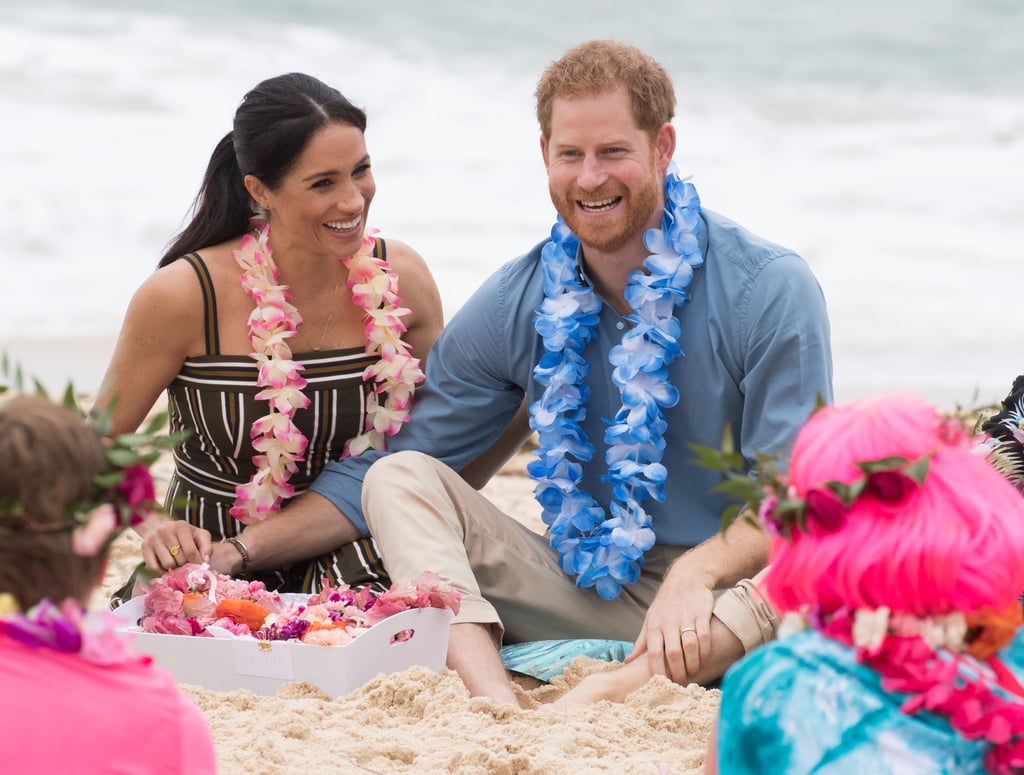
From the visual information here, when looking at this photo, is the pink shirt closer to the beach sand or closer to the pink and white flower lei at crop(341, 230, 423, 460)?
the beach sand

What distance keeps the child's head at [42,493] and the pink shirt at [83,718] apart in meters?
0.09

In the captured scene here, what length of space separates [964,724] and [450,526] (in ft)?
7.12

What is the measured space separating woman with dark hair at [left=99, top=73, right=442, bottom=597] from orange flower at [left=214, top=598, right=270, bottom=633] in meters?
Result: 0.42

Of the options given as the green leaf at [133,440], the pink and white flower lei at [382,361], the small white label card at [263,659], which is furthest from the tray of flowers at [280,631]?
the green leaf at [133,440]

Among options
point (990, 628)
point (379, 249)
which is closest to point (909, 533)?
point (990, 628)

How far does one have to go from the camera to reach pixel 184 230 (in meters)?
4.14

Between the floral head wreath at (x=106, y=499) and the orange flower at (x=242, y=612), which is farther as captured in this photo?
the orange flower at (x=242, y=612)

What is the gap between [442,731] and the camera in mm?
2889

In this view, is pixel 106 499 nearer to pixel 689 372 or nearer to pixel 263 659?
pixel 263 659

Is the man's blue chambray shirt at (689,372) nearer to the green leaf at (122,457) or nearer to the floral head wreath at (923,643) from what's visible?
the floral head wreath at (923,643)

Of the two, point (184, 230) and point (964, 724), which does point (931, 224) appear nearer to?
point (184, 230)

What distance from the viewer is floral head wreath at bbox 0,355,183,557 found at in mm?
1581

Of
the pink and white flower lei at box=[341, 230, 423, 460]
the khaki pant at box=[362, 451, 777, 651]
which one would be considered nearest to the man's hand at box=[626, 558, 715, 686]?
the khaki pant at box=[362, 451, 777, 651]

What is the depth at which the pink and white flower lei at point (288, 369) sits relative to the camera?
389 centimetres
